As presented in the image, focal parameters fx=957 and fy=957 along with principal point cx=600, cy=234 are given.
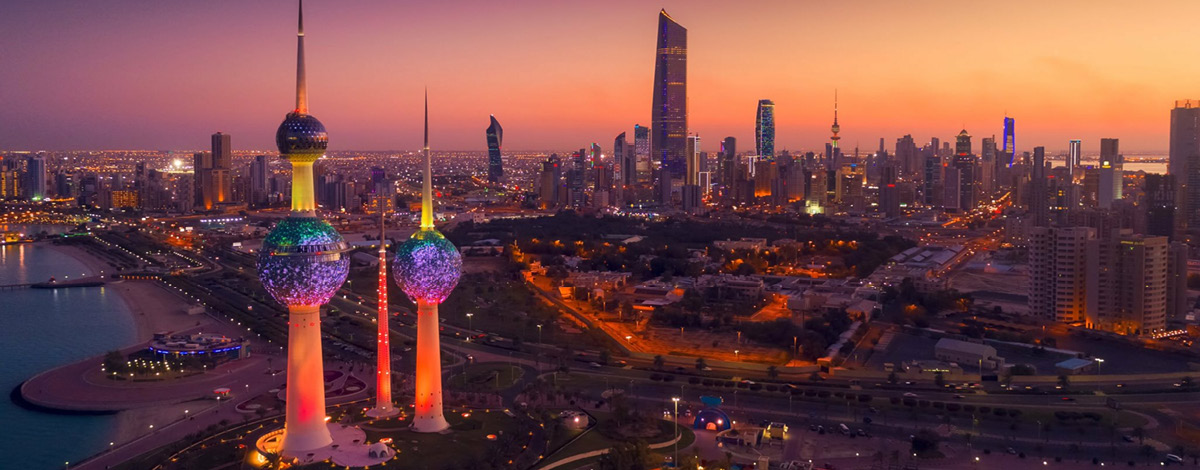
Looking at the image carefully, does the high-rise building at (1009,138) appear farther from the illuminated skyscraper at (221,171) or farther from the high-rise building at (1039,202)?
the illuminated skyscraper at (221,171)

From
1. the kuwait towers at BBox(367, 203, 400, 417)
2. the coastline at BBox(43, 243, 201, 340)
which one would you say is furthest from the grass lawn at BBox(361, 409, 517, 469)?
the coastline at BBox(43, 243, 201, 340)

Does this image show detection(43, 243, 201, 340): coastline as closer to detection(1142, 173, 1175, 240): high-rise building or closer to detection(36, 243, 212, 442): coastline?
detection(36, 243, 212, 442): coastline

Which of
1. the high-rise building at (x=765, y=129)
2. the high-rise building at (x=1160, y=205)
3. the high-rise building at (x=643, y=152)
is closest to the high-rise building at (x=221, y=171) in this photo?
the high-rise building at (x=643, y=152)

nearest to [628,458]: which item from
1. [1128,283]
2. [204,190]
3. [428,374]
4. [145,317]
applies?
[428,374]

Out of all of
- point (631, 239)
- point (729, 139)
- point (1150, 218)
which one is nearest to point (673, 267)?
point (631, 239)

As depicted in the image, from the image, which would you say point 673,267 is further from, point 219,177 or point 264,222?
point 219,177

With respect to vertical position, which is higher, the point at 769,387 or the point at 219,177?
the point at 219,177
